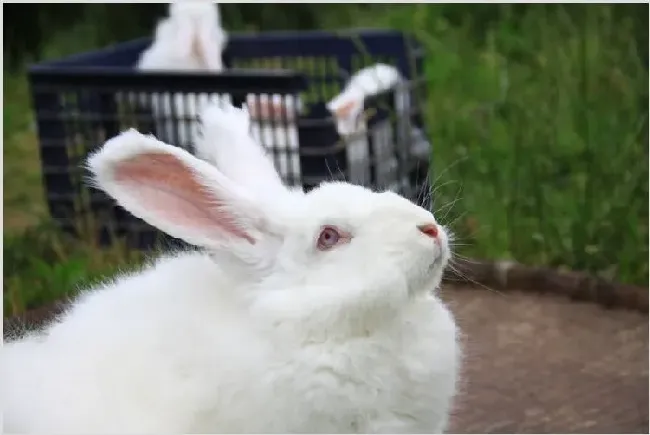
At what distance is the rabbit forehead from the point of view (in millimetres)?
1297

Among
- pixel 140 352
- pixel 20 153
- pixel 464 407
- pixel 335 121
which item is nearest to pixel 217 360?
pixel 140 352

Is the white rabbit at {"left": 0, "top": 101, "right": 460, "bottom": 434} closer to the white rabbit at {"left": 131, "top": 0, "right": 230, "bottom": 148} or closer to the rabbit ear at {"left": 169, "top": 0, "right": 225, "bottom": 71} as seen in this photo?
the white rabbit at {"left": 131, "top": 0, "right": 230, "bottom": 148}

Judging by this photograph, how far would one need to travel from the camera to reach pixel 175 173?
53.1 inches

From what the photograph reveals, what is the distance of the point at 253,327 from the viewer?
1310 mm

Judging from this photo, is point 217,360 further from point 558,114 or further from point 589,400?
point 558,114

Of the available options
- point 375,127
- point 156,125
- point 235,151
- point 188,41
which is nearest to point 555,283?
point 375,127

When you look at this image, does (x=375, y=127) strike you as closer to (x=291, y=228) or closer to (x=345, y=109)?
(x=345, y=109)

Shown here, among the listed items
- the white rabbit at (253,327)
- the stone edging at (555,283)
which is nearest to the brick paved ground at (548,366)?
the stone edging at (555,283)

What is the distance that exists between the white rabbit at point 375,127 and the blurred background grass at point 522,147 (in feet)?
0.45

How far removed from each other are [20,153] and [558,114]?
179cm

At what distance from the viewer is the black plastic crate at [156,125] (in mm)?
2508

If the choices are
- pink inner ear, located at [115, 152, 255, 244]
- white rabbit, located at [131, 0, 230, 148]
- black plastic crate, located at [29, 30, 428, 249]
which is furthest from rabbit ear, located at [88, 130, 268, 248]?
white rabbit, located at [131, 0, 230, 148]

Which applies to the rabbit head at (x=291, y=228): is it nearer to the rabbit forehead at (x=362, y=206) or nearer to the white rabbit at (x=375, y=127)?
the rabbit forehead at (x=362, y=206)

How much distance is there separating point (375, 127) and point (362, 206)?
147 centimetres
